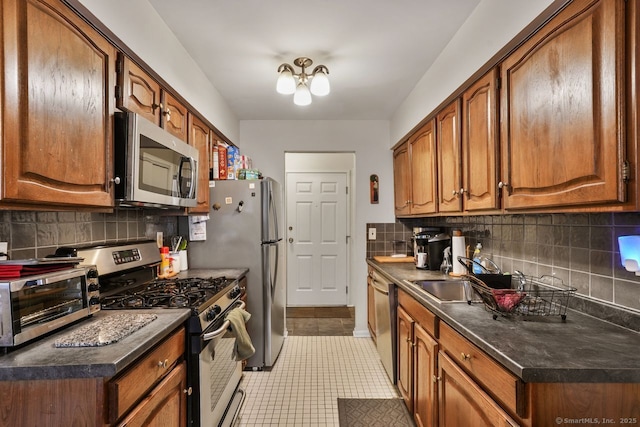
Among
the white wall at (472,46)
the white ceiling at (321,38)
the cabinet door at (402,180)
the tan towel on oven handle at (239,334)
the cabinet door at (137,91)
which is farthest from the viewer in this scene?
the cabinet door at (402,180)

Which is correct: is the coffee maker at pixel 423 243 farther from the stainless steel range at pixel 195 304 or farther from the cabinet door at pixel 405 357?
the stainless steel range at pixel 195 304

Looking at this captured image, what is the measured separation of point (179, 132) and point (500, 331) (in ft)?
6.55

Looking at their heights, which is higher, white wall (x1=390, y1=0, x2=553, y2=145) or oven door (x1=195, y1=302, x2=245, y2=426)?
white wall (x1=390, y1=0, x2=553, y2=145)

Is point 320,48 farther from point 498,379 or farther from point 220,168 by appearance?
point 498,379

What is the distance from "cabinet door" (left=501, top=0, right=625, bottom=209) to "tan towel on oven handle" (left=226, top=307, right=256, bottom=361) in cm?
149

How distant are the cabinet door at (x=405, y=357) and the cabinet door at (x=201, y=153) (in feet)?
5.21

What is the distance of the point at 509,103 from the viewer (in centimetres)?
151

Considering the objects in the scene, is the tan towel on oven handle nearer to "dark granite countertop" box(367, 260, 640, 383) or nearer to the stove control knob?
the stove control knob

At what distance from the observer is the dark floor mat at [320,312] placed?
438cm


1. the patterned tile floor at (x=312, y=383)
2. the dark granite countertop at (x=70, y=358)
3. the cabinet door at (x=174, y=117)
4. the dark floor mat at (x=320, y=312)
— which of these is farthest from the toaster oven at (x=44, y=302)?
the dark floor mat at (x=320, y=312)

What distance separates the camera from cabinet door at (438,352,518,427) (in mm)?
1095

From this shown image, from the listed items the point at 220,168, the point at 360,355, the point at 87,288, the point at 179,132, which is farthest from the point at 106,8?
the point at 360,355

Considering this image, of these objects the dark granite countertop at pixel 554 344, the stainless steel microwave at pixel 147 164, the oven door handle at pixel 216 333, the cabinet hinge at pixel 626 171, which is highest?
the stainless steel microwave at pixel 147 164

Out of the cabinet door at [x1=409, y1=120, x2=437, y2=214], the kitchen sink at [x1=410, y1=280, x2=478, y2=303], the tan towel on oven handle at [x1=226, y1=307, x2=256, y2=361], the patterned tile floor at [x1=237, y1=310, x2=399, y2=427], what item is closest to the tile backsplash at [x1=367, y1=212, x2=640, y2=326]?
the kitchen sink at [x1=410, y1=280, x2=478, y2=303]
